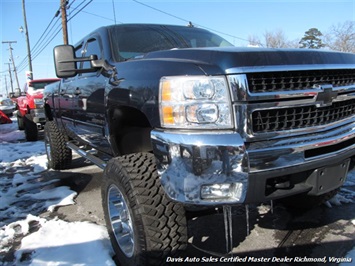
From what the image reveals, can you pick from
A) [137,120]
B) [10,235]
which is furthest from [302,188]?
[10,235]

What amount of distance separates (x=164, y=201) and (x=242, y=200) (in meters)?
0.54

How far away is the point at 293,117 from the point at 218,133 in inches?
22.1

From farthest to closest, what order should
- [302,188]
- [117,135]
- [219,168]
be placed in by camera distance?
1. [117,135]
2. [302,188]
3. [219,168]

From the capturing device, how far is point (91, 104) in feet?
11.0

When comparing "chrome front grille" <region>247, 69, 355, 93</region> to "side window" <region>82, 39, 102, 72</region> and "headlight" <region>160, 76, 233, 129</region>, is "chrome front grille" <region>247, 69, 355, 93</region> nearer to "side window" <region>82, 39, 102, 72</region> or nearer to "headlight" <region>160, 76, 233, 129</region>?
"headlight" <region>160, 76, 233, 129</region>

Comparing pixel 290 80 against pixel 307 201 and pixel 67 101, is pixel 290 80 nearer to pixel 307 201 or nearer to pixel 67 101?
pixel 307 201

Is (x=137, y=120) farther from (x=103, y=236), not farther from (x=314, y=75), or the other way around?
(x=314, y=75)

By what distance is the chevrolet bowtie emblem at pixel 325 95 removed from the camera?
7.24 feet

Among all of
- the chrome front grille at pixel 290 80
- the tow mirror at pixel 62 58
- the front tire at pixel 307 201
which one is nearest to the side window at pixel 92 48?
the tow mirror at pixel 62 58

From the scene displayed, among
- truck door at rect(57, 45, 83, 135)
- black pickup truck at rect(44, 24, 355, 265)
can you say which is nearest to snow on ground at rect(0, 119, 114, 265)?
black pickup truck at rect(44, 24, 355, 265)

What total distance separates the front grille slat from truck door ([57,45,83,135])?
277 centimetres

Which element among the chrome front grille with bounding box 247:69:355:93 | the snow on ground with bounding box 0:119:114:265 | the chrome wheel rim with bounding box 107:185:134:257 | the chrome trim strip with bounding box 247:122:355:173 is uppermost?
the chrome front grille with bounding box 247:69:355:93

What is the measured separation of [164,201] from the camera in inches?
86.7

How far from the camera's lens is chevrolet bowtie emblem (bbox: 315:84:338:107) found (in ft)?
7.24
